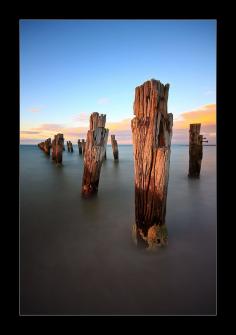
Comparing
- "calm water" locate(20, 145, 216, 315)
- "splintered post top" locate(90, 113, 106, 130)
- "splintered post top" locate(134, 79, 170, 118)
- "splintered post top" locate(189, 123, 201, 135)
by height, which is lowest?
"calm water" locate(20, 145, 216, 315)

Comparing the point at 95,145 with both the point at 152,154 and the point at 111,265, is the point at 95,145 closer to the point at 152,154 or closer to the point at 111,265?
the point at 152,154

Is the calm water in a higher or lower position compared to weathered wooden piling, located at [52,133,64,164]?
lower

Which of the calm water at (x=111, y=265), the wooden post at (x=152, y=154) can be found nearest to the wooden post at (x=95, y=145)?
the calm water at (x=111, y=265)

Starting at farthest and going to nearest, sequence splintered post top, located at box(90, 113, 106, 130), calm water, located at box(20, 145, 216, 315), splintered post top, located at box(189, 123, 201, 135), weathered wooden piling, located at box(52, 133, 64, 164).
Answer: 1. weathered wooden piling, located at box(52, 133, 64, 164)
2. splintered post top, located at box(189, 123, 201, 135)
3. splintered post top, located at box(90, 113, 106, 130)
4. calm water, located at box(20, 145, 216, 315)

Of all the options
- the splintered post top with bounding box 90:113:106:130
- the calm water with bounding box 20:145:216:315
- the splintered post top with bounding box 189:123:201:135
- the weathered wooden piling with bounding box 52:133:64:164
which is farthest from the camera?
the weathered wooden piling with bounding box 52:133:64:164

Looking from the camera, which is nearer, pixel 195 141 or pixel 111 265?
pixel 111 265

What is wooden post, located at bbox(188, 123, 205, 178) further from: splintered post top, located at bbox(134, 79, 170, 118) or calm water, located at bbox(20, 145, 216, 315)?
splintered post top, located at bbox(134, 79, 170, 118)

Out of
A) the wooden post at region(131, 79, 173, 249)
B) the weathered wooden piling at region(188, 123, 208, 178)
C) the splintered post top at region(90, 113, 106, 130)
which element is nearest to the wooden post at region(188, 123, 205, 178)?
the weathered wooden piling at region(188, 123, 208, 178)

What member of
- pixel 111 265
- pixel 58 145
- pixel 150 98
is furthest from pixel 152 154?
pixel 58 145

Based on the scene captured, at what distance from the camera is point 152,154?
8.39 ft

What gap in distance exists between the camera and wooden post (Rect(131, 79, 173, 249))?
2.51 m

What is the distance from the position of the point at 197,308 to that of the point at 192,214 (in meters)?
2.32
